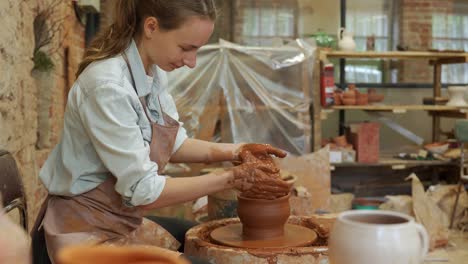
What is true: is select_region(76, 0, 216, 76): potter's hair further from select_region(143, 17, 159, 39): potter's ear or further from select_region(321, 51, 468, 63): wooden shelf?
select_region(321, 51, 468, 63): wooden shelf

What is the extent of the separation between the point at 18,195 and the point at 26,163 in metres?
1.28

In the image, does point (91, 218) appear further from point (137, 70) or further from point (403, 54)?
point (403, 54)

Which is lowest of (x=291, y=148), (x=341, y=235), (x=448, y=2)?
(x=291, y=148)

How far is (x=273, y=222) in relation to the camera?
1878 millimetres

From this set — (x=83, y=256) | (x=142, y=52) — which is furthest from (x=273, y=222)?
(x=83, y=256)

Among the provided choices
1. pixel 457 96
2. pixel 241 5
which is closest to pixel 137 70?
pixel 457 96

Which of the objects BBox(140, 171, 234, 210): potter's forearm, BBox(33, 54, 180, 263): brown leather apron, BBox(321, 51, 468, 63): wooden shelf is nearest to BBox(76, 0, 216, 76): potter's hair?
BBox(33, 54, 180, 263): brown leather apron

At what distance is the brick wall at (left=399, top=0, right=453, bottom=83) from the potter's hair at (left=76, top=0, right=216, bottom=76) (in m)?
5.48

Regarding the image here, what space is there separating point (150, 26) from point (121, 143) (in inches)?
17.1

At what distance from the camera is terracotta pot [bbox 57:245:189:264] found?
2.04 feet

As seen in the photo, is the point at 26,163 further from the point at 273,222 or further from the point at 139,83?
the point at 273,222

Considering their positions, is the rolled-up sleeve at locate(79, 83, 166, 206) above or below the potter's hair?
below

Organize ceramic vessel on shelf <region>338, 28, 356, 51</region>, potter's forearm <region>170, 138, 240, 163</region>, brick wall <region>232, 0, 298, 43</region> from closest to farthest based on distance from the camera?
potter's forearm <region>170, 138, 240, 163</region> → ceramic vessel on shelf <region>338, 28, 356, 51</region> → brick wall <region>232, 0, 298, 43</region>

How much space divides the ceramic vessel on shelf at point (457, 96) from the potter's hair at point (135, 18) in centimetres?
449
